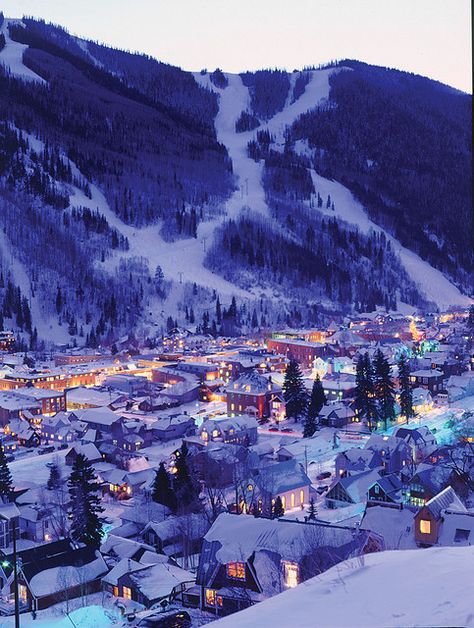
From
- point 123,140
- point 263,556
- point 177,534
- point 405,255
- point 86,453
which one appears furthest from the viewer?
point 123,140

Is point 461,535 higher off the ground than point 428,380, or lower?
higher

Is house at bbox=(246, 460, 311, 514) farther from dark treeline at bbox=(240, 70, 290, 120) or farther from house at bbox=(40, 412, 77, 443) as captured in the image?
dark treeline at bbox=(240, 70, 290, 120)

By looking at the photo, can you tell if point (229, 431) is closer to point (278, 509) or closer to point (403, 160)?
point (278, 509)

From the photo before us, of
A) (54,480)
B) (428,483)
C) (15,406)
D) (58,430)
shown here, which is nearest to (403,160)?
(15,406)

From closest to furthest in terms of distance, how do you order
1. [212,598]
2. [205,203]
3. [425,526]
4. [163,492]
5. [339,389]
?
1. [212,598]
2. [425,526]
3. [163,492]
4. [339,389]
5. [205,203]

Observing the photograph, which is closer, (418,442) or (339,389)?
(418,442)

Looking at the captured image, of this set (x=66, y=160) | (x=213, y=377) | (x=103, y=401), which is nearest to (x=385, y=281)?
(x=66, y=160)

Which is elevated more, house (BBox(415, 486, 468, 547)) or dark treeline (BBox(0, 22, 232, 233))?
dark treeline (BBox(0, 22, 232, 233))

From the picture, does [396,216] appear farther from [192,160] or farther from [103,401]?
[103,401]

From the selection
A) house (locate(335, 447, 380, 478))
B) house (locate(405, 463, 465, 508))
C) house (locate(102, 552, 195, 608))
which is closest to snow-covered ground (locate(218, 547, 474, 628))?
house (locate(102, 552, 195, 608))
